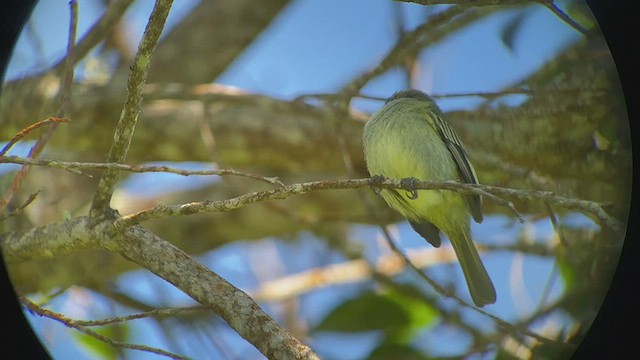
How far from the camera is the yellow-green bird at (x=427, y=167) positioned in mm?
2145

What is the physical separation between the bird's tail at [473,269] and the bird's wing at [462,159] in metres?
0.06

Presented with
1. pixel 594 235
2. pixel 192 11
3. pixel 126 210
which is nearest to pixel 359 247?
pixel 126 210

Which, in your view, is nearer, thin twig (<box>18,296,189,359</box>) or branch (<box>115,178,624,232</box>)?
branch (<box>115,178,624,232</box>)

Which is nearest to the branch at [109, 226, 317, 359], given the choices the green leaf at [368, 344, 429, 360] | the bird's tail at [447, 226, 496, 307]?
the green leaf at [368, 344, 429, 360]

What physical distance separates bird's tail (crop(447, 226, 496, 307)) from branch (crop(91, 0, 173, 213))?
0.96m

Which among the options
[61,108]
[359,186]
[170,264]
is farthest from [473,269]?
[61,108]

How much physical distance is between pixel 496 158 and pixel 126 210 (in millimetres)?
1647

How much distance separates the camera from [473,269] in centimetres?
204

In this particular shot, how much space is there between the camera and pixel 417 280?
2.40m

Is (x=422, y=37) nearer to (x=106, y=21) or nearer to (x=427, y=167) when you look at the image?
(x=427, y=167)

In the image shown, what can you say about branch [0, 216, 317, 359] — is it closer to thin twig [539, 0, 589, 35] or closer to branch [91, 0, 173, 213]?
branch [91, 0, 173, 213]

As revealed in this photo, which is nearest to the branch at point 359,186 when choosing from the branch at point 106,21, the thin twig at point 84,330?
the thin twig at point 84,330

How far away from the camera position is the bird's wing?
85.0 inches

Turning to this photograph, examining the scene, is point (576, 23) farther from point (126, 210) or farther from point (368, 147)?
point (126, 210)
